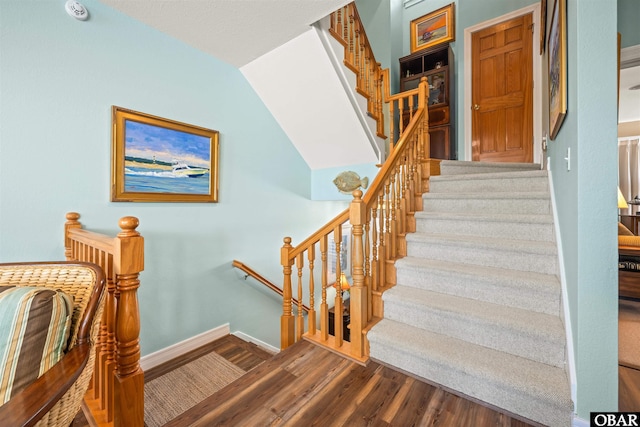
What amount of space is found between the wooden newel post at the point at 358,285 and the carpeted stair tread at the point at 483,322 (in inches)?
8.3

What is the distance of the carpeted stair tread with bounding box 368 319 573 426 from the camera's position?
1191 mm

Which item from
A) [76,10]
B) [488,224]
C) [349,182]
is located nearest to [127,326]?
[76,10]

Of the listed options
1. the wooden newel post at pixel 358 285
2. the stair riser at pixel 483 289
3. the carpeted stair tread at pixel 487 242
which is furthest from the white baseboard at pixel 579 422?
the wooden newel post at pixel 358 285

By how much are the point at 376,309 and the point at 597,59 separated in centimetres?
168

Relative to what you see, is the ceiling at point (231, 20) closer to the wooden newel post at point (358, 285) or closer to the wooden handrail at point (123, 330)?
the wooden newel post at point (358, 285)

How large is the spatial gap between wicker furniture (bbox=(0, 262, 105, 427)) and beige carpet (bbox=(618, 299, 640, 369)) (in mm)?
2559

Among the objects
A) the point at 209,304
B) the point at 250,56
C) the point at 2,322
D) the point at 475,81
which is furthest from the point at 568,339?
the point at 475,81

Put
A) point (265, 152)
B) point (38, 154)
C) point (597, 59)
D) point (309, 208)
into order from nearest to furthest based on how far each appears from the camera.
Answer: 1. point (597, 59)
2. point (38, 154)
3. point (265, 152)
4. point (309, 208)

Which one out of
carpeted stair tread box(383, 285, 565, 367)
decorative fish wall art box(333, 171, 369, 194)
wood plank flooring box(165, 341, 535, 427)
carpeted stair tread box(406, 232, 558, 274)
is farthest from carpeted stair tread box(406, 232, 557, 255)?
decorative fish wall art box(333, 171, 369, 194)

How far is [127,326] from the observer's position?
108 cm

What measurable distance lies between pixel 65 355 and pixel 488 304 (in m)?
1.99

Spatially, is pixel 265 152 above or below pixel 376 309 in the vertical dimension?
above

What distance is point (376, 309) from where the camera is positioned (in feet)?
6.29

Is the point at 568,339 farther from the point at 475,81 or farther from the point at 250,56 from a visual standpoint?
the point at 475,81
